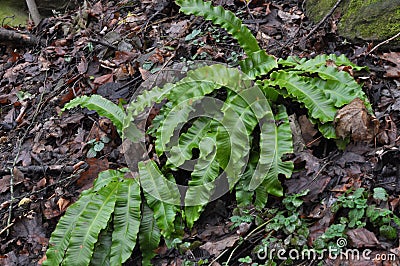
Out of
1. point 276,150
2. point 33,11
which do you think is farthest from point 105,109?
point 33,11

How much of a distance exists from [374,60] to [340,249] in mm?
1899

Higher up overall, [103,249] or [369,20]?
[369,20]

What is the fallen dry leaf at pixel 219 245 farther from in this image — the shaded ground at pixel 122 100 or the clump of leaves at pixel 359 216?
the clump of leaves at pixel 359 216

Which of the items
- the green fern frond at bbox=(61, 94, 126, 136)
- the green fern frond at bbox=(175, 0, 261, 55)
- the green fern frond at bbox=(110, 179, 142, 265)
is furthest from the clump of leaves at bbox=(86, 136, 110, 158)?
the green fern frond at bbox=(175, 0, 261, 55)

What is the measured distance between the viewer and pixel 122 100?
369 cm

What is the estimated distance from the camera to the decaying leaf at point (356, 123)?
289cm

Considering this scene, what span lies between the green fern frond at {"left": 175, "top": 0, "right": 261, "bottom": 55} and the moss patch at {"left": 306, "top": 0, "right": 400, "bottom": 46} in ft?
3.49

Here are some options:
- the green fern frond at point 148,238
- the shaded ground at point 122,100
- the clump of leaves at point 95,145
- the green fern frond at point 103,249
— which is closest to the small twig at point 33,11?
the shaded ground at point 122,100

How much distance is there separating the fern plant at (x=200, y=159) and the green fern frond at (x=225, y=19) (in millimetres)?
196

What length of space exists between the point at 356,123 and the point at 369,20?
A: 140 centimetres

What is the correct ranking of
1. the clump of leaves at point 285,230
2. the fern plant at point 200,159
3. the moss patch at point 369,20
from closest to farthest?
the clump of leaves at point 285,230 → the fern plant at point 200,159 → the moss patch at point 369,20

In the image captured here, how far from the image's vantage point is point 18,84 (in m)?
5.22

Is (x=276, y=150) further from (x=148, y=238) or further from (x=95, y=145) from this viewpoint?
(x=95, y=145)

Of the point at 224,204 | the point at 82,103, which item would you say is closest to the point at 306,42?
the point at 224,204
